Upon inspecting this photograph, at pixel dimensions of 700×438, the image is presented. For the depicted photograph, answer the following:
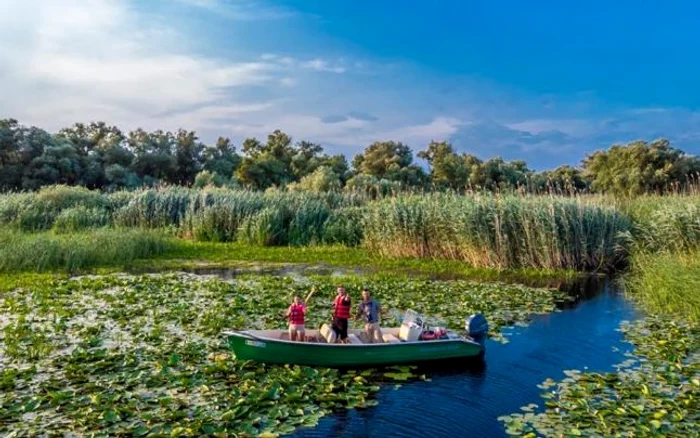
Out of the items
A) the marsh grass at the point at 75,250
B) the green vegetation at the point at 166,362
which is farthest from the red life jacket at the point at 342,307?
the marsh grass at the point at 75,250

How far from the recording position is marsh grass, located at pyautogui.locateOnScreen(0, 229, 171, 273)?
19.0 m

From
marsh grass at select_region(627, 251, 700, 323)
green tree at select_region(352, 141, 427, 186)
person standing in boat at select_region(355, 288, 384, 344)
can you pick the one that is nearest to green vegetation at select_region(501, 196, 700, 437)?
marsh grass at select_region(627, 251, 700, 323)

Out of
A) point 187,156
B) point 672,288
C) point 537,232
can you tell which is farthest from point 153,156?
point 672,288

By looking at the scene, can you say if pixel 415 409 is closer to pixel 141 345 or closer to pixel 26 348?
pixel 141 345

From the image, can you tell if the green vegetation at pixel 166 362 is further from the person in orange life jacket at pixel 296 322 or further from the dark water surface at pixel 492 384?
the person in orange life jacket at pixel 296 322

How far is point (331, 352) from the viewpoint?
9109 millimetres

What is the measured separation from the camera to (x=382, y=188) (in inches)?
1646

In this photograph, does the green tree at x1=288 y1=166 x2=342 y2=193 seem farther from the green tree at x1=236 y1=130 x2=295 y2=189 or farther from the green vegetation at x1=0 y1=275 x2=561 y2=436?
the green vegetation at x1=0 y1=275 x2=561 y2=436

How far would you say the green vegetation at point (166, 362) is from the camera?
7285 millimetres

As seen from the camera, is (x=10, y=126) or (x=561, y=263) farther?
(x=10, y=126)

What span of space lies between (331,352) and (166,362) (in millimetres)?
2467

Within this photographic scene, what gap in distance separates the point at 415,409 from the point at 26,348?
6372 mm

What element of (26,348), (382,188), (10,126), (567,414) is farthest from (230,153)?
(567,414)

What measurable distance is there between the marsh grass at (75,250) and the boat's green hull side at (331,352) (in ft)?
40.8
